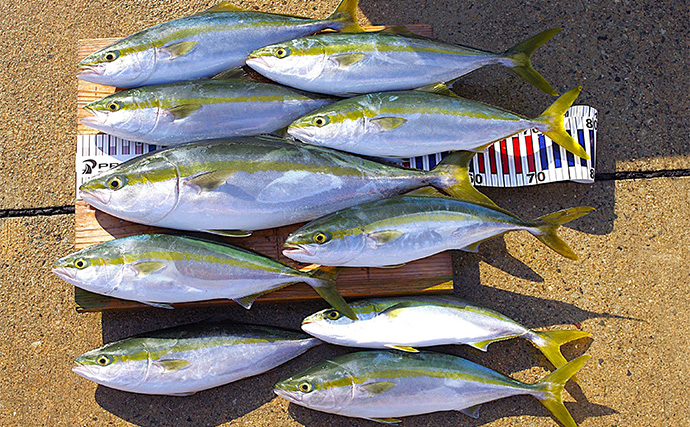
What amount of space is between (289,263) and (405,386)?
0.98m

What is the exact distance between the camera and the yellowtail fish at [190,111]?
2820 millimetres

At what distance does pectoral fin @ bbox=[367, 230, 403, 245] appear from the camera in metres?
2.73

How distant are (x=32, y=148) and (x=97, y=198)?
3.52 ft

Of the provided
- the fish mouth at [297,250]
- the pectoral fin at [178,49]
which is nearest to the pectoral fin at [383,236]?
the fish mouth at [297,250]

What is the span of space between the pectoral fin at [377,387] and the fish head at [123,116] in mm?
1932

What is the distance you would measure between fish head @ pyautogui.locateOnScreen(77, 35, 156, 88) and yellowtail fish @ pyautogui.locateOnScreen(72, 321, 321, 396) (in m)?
1.52

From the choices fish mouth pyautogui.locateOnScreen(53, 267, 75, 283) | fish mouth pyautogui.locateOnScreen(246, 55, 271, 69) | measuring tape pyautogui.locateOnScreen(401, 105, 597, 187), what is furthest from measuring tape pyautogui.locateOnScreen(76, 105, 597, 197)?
→ fish mouth pyautogui.locateOnScreen(53, 267, 75, 283)

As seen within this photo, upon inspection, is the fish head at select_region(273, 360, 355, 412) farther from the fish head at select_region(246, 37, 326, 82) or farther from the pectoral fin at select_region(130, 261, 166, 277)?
the fish head at select_region(246, 37, 326, 82)

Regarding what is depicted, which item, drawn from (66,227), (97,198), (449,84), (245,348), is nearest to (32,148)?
(66,227)

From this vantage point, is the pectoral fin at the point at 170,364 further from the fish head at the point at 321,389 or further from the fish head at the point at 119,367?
the fish head at the point at 321,389

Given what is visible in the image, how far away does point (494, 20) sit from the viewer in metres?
3.49

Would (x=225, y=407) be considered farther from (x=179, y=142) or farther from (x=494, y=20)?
(x=494, y=20)

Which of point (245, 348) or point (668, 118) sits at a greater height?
point (668, 118)

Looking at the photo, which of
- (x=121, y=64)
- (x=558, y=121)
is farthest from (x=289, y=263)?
(x=558, y=121)
